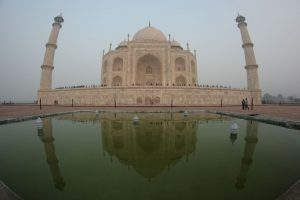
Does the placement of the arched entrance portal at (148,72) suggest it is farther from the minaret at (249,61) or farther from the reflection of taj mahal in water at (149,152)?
the reflection of taj mahal in water at (149,152)

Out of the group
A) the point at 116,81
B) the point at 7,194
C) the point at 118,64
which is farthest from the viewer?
the point at 118,64

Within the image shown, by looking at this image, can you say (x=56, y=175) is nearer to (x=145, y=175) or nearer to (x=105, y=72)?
(x=145, y=175)

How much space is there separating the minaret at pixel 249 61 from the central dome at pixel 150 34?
13.3 m

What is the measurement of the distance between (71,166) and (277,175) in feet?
11.5

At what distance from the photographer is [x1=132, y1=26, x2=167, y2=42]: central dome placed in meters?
35.2

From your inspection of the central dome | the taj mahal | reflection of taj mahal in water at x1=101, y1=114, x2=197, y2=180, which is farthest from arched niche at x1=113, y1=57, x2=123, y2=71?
reflection of taj mahal in water at x1=101, y1=114, x2=197, y2=180

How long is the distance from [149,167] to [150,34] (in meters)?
34.5

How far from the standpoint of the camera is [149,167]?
357 cm

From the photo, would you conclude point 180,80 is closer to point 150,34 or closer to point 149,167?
point 150,34

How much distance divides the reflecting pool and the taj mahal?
58.5 ft

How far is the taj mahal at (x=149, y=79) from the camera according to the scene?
2548cm

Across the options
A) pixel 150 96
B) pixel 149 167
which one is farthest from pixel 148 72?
pixel 149 167

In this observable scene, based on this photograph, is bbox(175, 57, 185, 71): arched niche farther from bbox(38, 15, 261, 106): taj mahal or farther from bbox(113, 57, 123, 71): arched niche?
bbox(113, 57, 123, 71): arched niche

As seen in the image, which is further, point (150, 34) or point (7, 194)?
point (150, 34)
